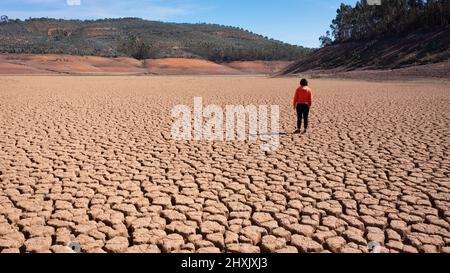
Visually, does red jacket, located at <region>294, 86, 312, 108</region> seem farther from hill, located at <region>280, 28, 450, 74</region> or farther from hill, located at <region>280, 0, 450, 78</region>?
hill, located at <region>280, 28, 450, 74</region>

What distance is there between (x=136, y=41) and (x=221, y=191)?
7359 centimetres

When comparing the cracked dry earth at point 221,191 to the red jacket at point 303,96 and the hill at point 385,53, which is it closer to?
the red jacket at point 303,96

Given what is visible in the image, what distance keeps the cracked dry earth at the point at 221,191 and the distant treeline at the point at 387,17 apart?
1511 inches

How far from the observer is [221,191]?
181 inches

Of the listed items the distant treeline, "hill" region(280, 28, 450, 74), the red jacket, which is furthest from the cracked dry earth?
the distant treeline

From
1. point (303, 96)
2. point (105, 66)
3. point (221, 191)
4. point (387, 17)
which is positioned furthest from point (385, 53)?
point (221, 191)

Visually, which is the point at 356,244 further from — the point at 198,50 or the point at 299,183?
the point at 198,50

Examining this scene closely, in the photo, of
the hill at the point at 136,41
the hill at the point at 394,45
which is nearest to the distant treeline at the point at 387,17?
the hill at the point at 394,45

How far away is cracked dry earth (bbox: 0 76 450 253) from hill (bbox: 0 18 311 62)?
6160cm

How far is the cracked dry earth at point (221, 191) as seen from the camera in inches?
133

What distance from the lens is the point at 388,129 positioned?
8.66m

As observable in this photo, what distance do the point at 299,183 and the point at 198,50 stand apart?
78.8m

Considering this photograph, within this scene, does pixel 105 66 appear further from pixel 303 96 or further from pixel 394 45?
pixel 303 96

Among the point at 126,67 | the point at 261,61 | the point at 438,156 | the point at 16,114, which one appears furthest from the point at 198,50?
the point at 438,156
